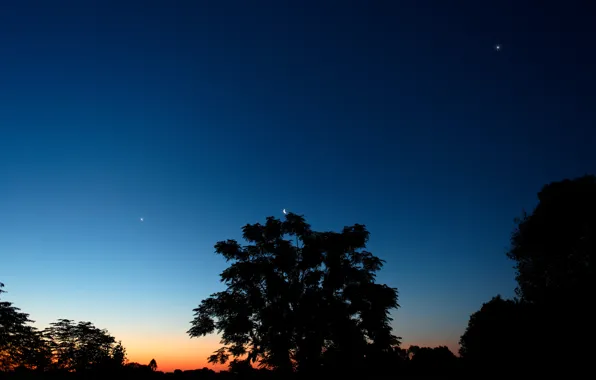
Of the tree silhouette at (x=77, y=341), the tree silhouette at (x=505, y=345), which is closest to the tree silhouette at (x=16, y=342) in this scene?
the tree silhouette at (x=77, y=341)

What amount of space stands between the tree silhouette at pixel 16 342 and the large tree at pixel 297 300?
1724 inches

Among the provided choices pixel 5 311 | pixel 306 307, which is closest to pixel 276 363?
pixel 306 307

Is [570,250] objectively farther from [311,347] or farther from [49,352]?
[49,352]

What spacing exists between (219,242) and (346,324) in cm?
1504

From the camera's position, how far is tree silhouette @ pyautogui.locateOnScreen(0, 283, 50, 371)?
5253 cm

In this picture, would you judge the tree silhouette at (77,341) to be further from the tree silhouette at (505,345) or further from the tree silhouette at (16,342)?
the tree silhouette at (505,345)

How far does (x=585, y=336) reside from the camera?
42.0 feet

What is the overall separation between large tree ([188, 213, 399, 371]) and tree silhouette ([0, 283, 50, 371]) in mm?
43786

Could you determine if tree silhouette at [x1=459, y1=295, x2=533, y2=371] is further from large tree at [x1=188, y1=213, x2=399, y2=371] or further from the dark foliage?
large tree at [x1=188, y1=213, x2=399, y2=371]

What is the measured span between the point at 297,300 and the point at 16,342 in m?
55.9

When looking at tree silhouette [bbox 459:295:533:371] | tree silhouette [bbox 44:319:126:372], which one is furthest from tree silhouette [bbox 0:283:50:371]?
tree silhouette [bbox 459:295:533:371]

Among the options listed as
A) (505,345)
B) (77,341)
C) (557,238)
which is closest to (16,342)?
(77,341)

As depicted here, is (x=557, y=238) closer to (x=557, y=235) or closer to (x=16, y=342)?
(x=557, y=235)

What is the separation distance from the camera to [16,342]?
53875 millimetres
